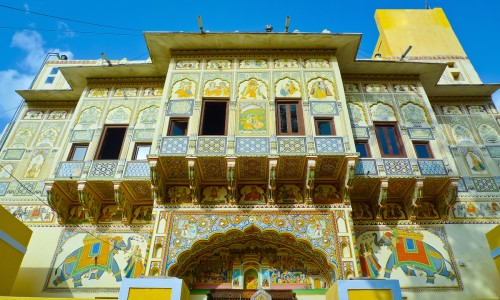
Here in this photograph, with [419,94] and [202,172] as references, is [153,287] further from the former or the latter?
[419,94]

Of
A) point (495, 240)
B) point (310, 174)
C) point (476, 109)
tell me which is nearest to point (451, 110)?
point (476, 109)

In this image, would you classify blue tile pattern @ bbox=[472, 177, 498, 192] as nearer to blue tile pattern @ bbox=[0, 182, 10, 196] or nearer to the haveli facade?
the haveli facade

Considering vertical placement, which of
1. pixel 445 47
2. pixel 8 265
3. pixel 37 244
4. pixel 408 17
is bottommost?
pixel 8 265

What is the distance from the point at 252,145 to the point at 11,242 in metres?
6.32

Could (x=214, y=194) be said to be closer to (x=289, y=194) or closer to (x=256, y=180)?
(x=256, y=180)

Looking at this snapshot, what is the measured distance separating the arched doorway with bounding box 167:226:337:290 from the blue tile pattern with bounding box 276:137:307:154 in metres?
2.20

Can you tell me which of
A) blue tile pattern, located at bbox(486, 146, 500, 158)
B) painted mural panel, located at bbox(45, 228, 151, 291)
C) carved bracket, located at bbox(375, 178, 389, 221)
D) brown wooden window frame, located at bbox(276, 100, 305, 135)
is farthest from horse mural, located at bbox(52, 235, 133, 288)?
blue tile pattern, located at bbox(486, 146, 500, 158)

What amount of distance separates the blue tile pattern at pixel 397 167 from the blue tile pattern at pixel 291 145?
251 cm

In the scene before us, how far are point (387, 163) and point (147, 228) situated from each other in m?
7.17

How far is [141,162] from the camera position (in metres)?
10.4

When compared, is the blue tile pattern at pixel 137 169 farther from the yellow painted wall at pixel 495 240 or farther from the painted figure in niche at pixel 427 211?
the yellow painted wall at pixel 495 240

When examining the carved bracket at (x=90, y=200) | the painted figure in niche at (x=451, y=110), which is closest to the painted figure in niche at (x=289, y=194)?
the carved bracket at (x=90, y=200)

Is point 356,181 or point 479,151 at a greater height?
point 479,151

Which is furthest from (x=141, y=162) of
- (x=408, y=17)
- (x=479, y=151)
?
(x=408, y=17)
